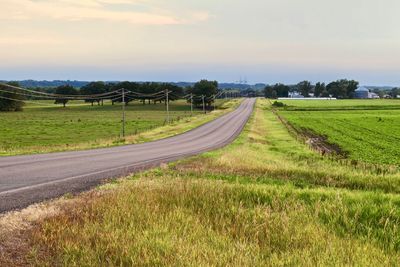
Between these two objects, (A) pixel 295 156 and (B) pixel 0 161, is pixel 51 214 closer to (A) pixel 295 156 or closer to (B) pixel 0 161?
(B) pixel 0 161

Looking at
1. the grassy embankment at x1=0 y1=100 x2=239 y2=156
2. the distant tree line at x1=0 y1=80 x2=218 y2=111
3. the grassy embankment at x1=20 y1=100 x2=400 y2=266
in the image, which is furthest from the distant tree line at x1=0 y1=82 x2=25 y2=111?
the grassy embankment at x1=20 y1=100 x2=400 y2=266

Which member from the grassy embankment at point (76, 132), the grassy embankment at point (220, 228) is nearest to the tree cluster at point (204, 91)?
the grassy embankment at point (76, 132)

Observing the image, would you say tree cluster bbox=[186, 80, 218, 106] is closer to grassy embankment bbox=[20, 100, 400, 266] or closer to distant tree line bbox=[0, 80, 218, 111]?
distant tree line bbox=[0, 80, 218, 111]

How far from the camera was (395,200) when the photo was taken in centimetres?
892

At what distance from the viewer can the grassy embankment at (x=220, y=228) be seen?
5633 mm

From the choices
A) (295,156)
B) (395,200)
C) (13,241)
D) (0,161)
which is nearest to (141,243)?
(13,241)

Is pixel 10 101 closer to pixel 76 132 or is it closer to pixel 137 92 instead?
pixel 137 92

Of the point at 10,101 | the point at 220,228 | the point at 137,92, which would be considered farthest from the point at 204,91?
the point at 220,228

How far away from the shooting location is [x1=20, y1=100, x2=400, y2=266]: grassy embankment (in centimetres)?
563

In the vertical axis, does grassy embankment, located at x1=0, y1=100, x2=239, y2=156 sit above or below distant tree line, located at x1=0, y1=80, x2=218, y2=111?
below

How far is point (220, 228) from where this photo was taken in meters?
7.00

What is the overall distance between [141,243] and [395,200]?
5952 mm

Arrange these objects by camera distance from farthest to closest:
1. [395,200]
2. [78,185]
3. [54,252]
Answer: [78,185]
[395,200]
[54,252]

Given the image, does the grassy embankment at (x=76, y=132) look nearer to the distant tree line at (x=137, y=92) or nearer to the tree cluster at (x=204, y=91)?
the tree cluster at (x=204, y=91)
